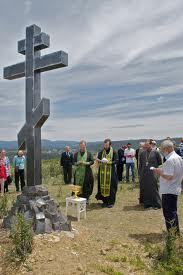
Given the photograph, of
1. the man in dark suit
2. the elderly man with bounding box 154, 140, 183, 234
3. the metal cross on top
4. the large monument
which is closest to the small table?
the large monument

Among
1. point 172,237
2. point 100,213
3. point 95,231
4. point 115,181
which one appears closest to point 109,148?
point 115,181

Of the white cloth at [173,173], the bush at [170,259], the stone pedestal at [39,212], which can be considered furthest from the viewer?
the white cloth at [173,173]

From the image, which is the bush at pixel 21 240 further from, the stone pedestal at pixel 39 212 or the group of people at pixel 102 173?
the group of people at pixel 102 173

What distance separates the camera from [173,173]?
7301mm

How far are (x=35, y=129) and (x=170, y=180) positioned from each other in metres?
2.77

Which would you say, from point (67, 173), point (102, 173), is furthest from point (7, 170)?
point (102, 173)

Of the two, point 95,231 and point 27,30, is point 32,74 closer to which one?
point 27,30

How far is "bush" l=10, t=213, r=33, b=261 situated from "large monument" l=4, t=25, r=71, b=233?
2.95 ft

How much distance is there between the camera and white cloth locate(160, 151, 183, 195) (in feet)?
24.0

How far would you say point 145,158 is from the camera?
37.3 feet

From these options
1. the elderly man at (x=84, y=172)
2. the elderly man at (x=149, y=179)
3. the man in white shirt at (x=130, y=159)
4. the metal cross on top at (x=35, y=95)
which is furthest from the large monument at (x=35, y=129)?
the man in white shirt at (x=130, y=159)

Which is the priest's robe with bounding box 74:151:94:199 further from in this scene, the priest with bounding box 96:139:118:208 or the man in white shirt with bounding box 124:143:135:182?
the man in white shirt with bounding box 124:143:135:182

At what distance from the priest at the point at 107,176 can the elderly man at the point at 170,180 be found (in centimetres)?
384

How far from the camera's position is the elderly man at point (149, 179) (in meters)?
11.1
